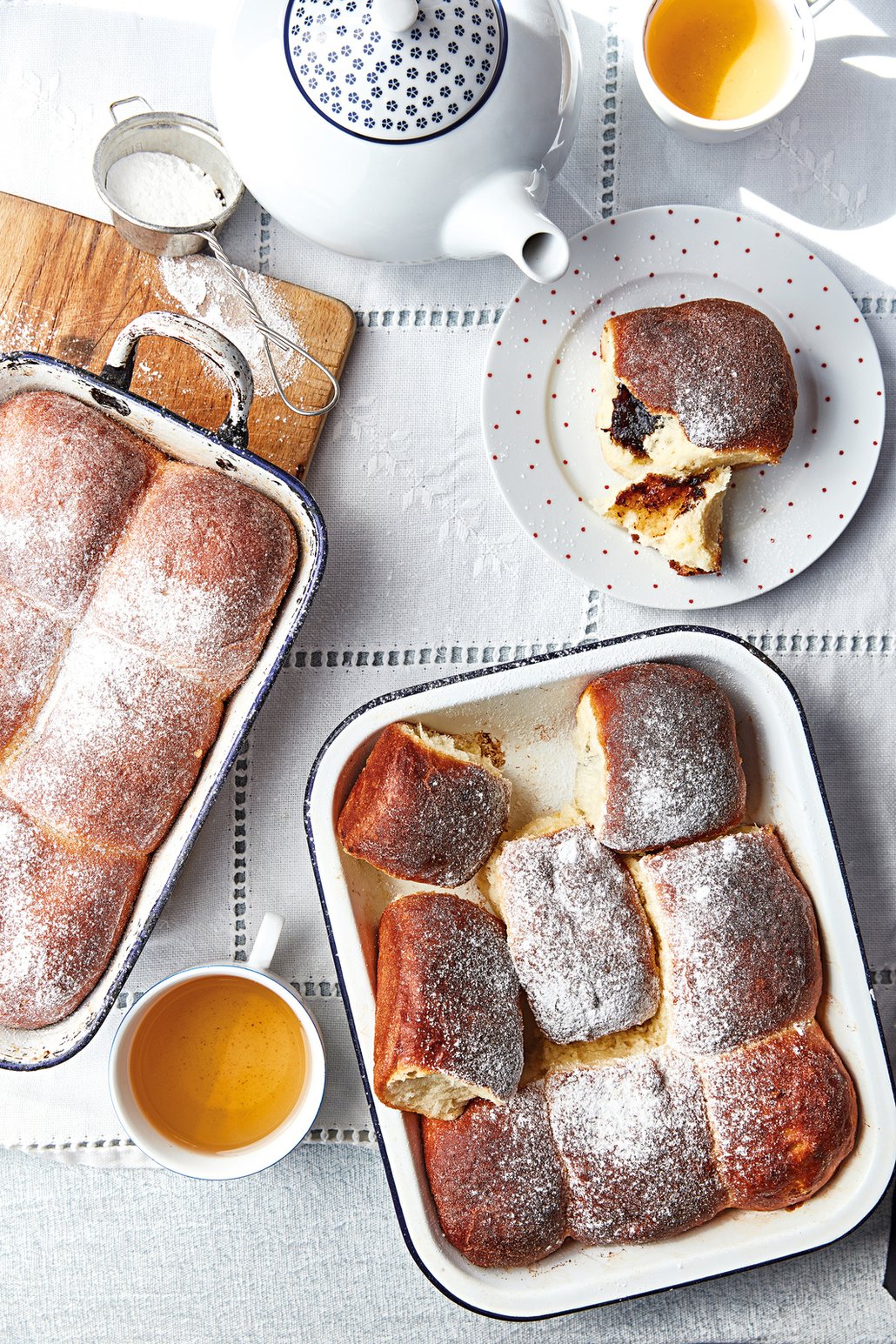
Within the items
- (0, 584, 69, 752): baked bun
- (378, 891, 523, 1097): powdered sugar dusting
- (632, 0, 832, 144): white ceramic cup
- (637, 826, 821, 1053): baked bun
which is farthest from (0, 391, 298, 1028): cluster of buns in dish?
(632, 0, 832, 144): white ceramic cup

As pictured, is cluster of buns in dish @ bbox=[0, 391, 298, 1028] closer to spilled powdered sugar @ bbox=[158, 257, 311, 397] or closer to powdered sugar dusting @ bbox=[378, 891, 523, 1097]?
spilled powdered sugar @ bbox=[158, 257, 311, 397]

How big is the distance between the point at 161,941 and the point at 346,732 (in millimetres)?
462

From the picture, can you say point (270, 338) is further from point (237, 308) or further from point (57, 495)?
point (57, 495)

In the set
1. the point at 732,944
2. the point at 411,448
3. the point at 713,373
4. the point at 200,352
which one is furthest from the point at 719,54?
the point at 732,944

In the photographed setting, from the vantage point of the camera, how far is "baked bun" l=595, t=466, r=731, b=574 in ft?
4.71

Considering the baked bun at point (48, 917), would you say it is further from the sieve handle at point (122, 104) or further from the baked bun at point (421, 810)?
the sieve handle at point (122, 104)

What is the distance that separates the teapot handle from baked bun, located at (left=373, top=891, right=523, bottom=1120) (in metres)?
0.98

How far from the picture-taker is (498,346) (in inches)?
57.8

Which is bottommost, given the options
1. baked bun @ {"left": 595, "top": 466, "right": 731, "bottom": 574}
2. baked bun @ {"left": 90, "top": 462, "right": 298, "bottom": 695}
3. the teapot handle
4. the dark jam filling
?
baked bun @ {"left": 90, "top": 462, "right": 298, "bottom": 695}

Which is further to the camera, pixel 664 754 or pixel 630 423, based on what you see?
pixel 630 423

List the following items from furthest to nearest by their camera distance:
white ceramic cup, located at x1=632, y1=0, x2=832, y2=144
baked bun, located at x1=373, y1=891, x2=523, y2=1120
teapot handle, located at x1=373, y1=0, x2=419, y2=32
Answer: white ceramic cup, located at x1=632, y1=0, x2=832, y2=144 → baked bun, located at x1=373, y1=891, x2=523, y2=1120 → teapot handle, located at x1=373, y1=0, x2=419, y2=32

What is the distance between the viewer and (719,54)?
4.76ft

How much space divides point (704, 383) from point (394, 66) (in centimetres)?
53

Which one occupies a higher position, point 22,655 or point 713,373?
point 713,373
